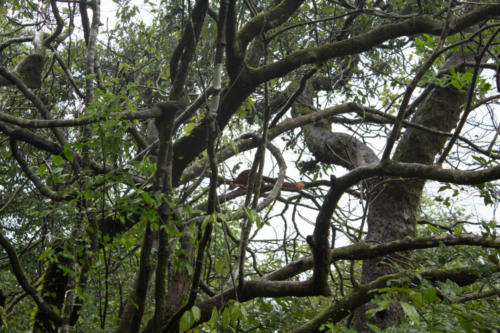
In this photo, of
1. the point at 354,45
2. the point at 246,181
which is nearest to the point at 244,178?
the point at 246,181

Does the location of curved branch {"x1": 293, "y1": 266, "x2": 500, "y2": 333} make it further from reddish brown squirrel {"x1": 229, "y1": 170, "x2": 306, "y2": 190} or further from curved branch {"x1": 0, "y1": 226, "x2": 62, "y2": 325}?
reddish brown squirrel {"x1": 229, "y1": 170, "x2": 306, "y2": 190}

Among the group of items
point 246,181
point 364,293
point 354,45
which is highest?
point 354,45

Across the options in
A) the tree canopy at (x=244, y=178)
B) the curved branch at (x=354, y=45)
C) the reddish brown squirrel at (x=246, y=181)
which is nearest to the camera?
the tree canopy at (x=244, y=178)

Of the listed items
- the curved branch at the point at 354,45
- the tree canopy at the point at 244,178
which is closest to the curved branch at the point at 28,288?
the tree canopy at the point at 244,178

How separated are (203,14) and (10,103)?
3615 mm

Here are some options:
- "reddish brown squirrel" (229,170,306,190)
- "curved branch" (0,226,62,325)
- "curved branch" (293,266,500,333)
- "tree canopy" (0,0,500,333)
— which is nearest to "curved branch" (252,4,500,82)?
"tree canopy" (0,0,500,333)

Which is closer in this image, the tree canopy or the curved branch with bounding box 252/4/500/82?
the tree canopy

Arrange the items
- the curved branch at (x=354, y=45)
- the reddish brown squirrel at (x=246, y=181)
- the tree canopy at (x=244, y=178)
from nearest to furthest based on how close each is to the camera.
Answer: the tree canopy at (x=244, y=178) → the curved branch at (x=354, y=45) → the reddish brown squirrel at (x=246, y=181)

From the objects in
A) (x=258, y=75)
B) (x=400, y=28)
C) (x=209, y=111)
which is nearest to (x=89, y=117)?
(x=209, y=111)

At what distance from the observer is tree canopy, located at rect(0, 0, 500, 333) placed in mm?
2400

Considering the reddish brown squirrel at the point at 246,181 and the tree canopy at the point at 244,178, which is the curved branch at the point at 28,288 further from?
the reddish brown squirrel at the point at 246,181

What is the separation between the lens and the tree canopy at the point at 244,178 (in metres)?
2.40

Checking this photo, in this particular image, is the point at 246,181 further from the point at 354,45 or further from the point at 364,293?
the point at 364,293

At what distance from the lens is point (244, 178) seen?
4.69 m
